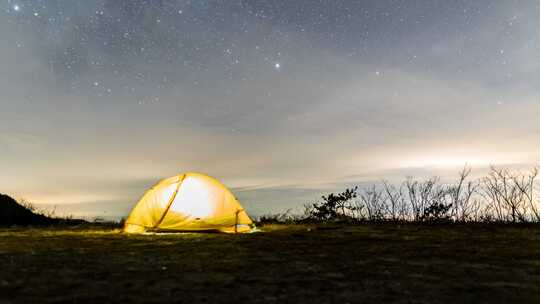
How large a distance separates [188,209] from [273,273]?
536 centimetres

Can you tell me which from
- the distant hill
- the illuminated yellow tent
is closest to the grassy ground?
the illuminated yellow tent

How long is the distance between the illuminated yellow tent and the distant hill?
16.5ft

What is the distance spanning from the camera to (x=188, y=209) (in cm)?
880

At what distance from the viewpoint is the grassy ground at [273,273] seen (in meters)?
2.89

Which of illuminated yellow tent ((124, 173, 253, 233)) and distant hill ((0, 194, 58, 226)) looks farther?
distant hill ((0, 194, 58, 226))

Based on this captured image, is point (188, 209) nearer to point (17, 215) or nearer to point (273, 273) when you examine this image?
point (273, 273)

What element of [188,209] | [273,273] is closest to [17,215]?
[188,209]

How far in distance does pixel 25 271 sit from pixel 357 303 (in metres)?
2.84

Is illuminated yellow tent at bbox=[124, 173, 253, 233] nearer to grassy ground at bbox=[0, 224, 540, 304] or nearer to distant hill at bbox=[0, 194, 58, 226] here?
grassy ground at bbox=[0, 224, 540, 304]

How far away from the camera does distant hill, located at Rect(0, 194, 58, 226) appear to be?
1222 cm

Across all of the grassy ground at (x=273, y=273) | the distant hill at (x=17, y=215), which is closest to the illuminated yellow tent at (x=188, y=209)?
the grassy ground at (x=273, y=273)

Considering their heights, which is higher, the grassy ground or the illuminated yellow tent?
the illuminated yellow tent

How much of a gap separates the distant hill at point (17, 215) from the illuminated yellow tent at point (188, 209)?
197 inches

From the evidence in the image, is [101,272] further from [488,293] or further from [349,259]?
[488,293]
